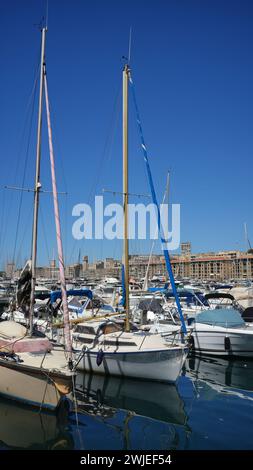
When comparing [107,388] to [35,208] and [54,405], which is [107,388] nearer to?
[54,405]

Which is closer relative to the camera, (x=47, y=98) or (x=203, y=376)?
(x=47, y=98)

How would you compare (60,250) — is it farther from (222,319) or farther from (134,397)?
(222,319)

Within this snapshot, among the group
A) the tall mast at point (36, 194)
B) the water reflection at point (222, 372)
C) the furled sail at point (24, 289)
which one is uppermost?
the tall mast at point (36, 194)

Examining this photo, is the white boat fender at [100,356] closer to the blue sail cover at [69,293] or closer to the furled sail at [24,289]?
the furled sail at [24,289]

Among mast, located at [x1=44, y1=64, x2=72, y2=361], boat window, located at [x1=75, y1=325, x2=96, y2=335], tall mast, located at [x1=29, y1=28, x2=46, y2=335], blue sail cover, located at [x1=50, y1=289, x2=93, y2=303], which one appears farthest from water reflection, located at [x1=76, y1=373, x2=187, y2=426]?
blue sail cover, located at [x1=50, y1=289, x2=93, y2=303]

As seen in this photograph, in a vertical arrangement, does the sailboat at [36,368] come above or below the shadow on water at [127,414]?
above

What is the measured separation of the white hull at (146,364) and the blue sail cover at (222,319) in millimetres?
7523

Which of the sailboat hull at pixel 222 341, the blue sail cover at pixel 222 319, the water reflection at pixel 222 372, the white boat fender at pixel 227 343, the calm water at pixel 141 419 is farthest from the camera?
the blue sail cover at pixel 222 319

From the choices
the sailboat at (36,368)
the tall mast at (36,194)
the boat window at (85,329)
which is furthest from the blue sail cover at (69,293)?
the sailboat at (36,368)

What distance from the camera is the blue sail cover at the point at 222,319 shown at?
2206cm

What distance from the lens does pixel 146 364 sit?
50.6ft

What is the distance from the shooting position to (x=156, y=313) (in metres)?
26.9
